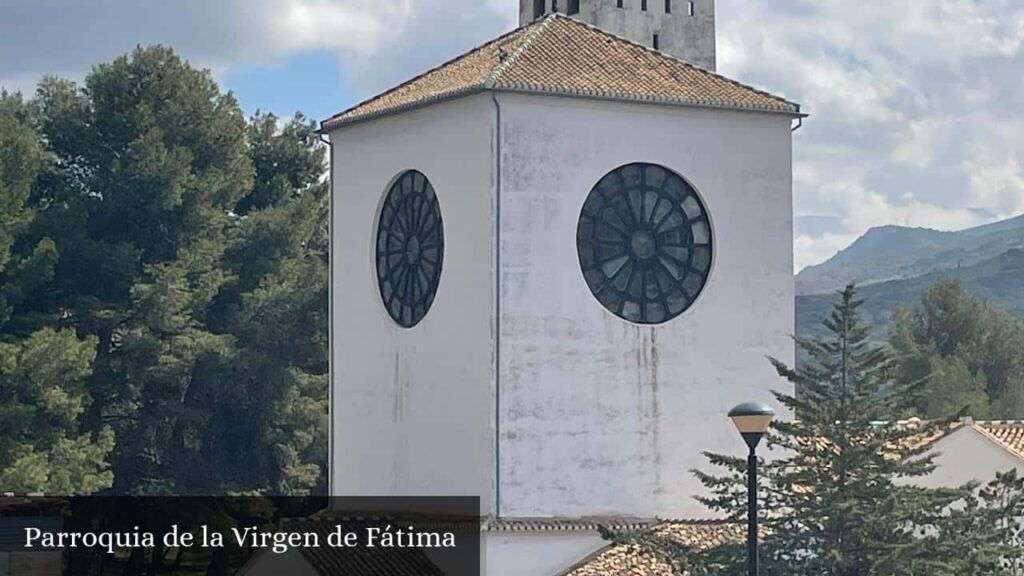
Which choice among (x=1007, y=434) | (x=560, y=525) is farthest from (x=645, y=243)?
(x=1007, y=434)

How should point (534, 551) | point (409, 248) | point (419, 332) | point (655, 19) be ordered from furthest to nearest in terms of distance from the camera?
point (655, 19)
point (409, 248)
point (419, 332)
point (534, 551)

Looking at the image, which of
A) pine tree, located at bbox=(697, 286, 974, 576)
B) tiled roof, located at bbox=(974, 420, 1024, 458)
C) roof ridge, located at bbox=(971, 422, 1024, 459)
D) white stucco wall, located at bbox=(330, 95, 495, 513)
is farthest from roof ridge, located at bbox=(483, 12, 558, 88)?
tiled roof, located at bbox=(974, 420, 1024, 458)

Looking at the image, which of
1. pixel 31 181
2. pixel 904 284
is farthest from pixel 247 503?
pixel 904 284

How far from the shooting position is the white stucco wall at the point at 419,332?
24422 millimetres

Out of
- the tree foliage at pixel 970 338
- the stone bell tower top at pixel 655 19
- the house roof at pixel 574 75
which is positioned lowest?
the tree foliage at pixel 970 338

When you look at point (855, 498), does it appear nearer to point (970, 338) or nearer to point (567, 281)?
point (567, 281)

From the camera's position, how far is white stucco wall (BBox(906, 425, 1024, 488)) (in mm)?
29297

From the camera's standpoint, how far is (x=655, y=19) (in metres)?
34.3

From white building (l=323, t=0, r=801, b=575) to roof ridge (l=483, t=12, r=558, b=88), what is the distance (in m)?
0.05

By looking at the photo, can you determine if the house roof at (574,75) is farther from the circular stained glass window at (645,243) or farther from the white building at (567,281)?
A: the circular stained glass window at (645,243)

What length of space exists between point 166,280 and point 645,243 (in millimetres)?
15087

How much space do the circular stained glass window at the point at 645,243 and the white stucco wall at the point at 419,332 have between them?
156cm

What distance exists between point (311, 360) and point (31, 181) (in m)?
6.96

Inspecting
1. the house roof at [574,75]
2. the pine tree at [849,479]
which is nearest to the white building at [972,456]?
the house roof at [574,75]
